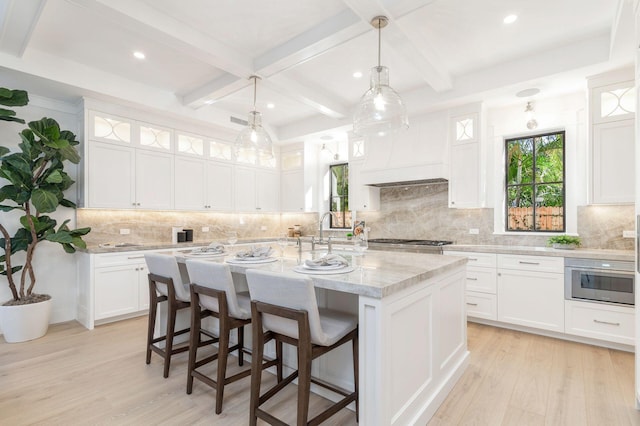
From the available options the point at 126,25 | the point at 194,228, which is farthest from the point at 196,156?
the point at 126,25

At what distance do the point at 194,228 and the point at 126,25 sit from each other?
3281mm

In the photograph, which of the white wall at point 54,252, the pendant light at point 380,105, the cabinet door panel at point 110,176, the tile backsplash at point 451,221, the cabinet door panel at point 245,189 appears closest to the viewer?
the pendant light at point 380,105

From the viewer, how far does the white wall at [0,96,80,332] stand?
12.2ft

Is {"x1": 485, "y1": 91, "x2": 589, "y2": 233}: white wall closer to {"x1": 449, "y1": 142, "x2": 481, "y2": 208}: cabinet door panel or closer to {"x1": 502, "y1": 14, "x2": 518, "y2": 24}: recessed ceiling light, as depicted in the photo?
{"x1": 449, "y1": 142, "x2": 481, "y2": 208}: cabinet door panel

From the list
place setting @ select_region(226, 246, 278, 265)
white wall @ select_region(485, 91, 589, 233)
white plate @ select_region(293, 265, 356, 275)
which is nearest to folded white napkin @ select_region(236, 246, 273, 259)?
place setting @ select_region(226, 246, 278, 265)

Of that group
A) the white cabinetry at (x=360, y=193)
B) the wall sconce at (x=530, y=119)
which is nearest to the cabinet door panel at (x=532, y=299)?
the wall sconce at (x=530, y=119)

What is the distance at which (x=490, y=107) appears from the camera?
427cm

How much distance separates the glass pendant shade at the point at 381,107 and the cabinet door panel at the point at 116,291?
3.39 metres

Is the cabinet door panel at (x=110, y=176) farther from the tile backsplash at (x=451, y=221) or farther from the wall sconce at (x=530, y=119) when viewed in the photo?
the wall sconce at (x=530, y=119)

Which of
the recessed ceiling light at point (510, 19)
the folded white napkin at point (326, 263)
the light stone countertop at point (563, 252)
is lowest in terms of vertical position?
the light stone countertop at point (563, 252)

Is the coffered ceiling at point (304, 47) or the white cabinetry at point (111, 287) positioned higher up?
the coffered ceiling at point (304, 47)

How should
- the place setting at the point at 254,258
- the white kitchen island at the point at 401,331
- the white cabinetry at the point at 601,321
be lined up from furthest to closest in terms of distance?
the white cabinetry at the point at 601,321
the place setting at the point at 254,258
the white kitchen island at the point at 401,331

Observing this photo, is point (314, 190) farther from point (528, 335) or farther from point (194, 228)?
point (528, 335)

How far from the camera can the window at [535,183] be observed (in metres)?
3.99
